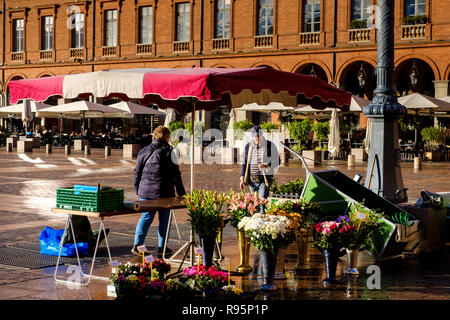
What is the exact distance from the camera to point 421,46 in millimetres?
31906

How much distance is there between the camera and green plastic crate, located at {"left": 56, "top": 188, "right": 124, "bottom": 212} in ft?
22.7

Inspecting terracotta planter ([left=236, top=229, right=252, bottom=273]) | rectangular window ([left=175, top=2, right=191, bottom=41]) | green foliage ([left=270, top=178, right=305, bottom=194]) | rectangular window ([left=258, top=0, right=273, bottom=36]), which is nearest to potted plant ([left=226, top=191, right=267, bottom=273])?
terracotta planter ([left=236, top=229, right=252, bottom=273])

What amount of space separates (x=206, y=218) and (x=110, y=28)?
3690 cm

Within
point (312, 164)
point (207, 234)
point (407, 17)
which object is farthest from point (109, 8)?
point (207, 234)

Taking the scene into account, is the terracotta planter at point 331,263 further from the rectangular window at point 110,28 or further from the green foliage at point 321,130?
the rectangular window at point 110,28

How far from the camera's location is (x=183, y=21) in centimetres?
3944

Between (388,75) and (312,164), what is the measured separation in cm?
1662

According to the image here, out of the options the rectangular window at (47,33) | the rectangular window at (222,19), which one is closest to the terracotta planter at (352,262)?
the rectangular window at (222,19)

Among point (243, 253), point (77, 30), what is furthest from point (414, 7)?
point (243, 253)

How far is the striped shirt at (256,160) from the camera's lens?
33.1 ft

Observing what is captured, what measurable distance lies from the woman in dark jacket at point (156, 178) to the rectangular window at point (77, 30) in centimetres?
3657

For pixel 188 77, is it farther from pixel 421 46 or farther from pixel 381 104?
pixel 421 46

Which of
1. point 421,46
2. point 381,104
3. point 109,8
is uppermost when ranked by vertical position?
point 109,8
